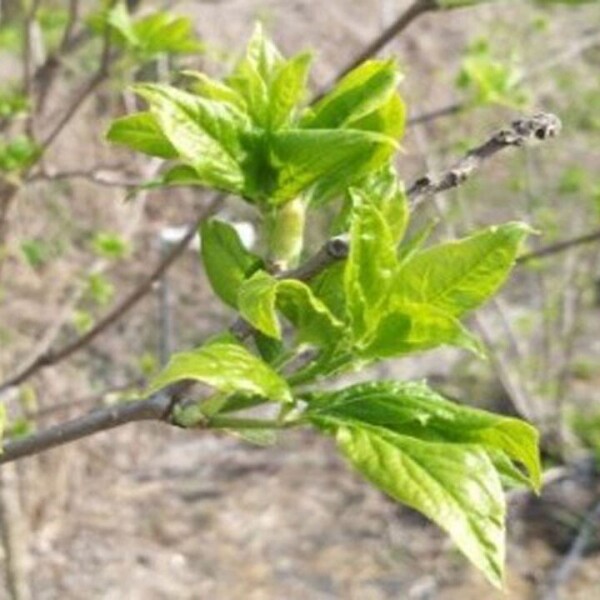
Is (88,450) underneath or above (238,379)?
underneath

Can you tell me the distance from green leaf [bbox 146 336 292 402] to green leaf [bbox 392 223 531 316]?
0.11 meters

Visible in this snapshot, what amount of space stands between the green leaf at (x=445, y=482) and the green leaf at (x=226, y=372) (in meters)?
0.05

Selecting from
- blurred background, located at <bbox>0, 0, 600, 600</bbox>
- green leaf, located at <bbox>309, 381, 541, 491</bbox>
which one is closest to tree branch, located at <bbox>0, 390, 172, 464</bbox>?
green leaf, located at <bbox>309, 381, 541, 491</bbox>

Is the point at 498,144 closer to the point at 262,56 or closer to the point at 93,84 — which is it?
the point at 262,56

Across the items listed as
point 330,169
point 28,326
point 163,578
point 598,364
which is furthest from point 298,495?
point 330,169

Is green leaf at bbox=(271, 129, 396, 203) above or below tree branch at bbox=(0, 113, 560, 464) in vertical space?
above

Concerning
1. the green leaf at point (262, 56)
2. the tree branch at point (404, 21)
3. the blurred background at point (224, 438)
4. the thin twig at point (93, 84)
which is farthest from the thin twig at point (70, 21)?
the green leaf at point (262, 56)

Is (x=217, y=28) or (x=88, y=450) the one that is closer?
(x=88, y=450)

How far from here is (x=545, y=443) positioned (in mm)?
4695

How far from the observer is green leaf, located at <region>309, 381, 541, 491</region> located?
0.88 meters

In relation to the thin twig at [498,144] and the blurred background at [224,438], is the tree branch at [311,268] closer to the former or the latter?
the thin twig at [498,144]

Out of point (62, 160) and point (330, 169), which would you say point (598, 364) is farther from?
point (330, 169)

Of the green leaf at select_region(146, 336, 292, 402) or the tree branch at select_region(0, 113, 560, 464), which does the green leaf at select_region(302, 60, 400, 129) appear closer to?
the tree branch at select_region(0, 113, 560, 464)

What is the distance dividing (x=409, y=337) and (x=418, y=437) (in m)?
0.08
